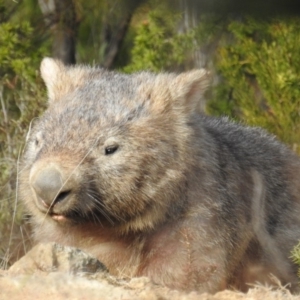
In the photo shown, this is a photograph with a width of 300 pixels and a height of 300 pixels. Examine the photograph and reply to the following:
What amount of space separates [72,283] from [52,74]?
2.52 meters

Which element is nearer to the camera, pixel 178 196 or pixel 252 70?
pixel 178 196

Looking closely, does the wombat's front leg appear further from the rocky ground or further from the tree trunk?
the tree trunk

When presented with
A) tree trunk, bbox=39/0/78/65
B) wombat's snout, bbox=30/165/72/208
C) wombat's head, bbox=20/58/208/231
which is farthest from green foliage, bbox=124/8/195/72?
wombat's snout, bbox=30/165/72/208

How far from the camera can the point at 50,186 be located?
4.64 meters

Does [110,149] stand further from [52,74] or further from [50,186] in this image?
[52,74]

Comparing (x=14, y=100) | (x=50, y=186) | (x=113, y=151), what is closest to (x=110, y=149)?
(x=113, y=151)

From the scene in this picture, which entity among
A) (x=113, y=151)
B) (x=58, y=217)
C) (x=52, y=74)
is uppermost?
(x=52, y=74)

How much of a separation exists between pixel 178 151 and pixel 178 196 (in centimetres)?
30

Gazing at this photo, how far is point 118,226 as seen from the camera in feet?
17.5

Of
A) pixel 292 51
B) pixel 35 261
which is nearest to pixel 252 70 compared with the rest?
pixel 292 51

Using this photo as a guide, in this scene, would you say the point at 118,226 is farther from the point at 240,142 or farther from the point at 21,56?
the point at 21,56

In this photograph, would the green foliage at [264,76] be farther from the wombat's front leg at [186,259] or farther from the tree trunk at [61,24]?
the wombat's front leg at [186,259]

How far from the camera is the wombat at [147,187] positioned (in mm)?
5047

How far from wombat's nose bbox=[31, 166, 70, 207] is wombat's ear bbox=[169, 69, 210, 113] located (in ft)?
4.07
